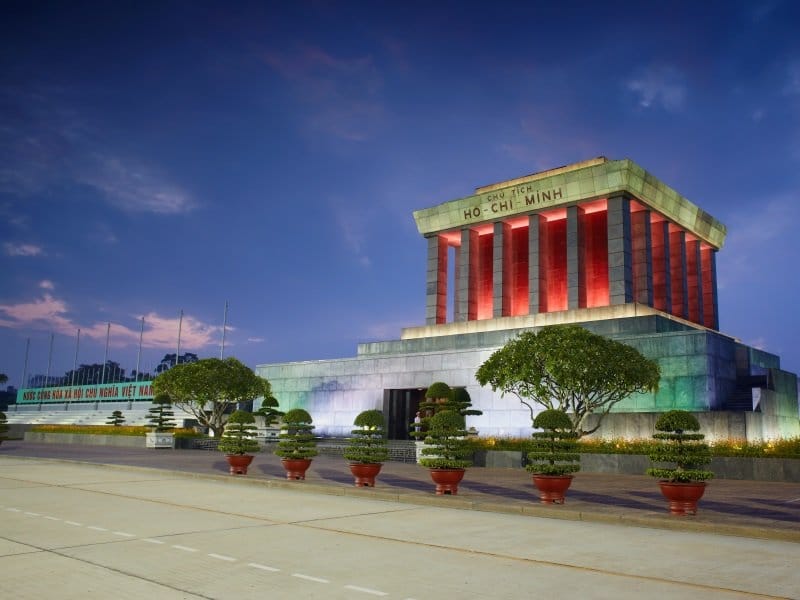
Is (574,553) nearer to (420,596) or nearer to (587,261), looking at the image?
(420,596)

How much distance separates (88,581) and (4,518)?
7084 millimetres

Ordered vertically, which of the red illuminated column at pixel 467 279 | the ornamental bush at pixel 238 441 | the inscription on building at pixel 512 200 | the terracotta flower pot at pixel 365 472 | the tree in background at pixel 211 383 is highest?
the inscription on building at pixel 512 200

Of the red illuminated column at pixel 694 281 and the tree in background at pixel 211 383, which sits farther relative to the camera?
the red illuminated column at pixel 694 281

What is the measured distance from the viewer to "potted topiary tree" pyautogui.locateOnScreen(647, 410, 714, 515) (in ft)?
50.6

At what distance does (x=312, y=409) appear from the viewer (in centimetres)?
6131

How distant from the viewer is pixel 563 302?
63.6 metres

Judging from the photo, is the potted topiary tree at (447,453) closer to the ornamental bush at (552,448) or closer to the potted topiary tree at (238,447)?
the ornamental bush at (552,448)

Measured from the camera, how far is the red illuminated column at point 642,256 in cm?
5634

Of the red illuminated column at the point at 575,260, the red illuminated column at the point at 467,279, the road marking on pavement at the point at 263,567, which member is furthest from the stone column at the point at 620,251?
the road marking on pavement at the point at 263,567

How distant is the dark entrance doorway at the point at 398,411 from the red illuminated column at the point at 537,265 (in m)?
12.5

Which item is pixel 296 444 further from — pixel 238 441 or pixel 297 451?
pixel 238 441

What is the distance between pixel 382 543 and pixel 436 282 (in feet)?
187

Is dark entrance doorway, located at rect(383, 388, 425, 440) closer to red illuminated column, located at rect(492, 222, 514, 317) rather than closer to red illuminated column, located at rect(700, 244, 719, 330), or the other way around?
red illuminated column, located at rect(492, 222, 514, 317)

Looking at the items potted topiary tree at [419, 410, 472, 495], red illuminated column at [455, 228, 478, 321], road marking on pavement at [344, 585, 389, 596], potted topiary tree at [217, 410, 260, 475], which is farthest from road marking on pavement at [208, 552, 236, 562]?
red illuminated column at [455, 228, 478, 321]
